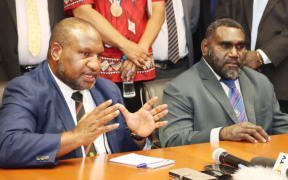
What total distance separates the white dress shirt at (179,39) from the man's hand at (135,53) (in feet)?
1.79

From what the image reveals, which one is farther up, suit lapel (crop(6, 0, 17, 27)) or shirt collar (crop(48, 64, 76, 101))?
suit lapel (crop(6, 0, 17, 27))

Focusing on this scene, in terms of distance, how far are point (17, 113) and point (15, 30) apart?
1.49m

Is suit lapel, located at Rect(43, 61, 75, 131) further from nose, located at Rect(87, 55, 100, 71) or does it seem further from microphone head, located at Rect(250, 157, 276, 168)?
microphone head, located at Rect(250, 157, 276, 168)

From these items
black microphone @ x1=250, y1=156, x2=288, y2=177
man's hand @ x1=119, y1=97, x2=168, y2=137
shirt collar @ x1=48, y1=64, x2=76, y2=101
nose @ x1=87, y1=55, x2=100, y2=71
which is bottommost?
black microphone @ x1=250, y1=156, x2=288, y2=177

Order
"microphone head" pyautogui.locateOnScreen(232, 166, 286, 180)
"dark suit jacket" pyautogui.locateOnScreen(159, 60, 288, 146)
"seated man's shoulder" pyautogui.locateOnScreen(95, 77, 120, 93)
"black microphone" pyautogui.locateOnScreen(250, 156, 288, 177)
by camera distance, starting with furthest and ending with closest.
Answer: "dark suit jacket" pyautogui.locateOnScreen(159, 60, 288, 146)
"seated man's shoulder" pyautogui.locateOnScreen(95, 77, 120, 93)
"black microphone" pyautogui.locateOnScreen(250, 156, 288, 177)
"microphone head" pyautogui.locateOnScreen(232, 166, 286, 180)

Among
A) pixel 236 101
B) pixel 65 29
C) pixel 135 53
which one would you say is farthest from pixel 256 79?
pixel 65 29

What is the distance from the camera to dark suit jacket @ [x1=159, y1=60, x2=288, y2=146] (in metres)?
3.39

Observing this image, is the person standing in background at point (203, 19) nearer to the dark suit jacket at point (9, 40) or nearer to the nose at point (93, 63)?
the dark suit jacket at point (9, 40)

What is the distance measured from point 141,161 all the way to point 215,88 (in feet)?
4.55

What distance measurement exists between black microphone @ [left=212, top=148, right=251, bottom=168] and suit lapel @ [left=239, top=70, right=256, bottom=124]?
4.32 ft

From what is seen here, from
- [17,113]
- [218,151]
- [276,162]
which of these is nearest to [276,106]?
[218,151]

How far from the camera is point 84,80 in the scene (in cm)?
286

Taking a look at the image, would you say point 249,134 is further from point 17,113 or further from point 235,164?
point 17,113

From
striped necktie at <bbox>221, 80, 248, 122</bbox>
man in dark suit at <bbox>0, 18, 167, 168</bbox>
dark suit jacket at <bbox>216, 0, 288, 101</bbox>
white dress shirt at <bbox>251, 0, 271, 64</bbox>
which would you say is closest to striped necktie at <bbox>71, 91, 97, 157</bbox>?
man in dark suit at <bbox>0, 18, 167, 168</bbox>
